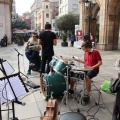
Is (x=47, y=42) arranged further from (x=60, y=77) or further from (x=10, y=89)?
(x=10, y=89)

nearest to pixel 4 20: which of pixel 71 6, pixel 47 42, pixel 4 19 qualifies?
pixel 4 19

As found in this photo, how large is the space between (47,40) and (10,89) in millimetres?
2786

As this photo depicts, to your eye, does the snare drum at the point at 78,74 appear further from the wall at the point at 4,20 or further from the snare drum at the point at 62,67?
the wall at the point at 4,20

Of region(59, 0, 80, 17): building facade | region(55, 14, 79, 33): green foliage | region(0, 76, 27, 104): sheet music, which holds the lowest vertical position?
region(0, 76, 27, 104): sheet music

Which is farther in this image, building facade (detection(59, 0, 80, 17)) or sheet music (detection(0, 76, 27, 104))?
building facade (detection(59, 0, 80, 17))

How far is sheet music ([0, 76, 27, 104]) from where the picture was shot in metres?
2.58

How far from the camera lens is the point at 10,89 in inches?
104

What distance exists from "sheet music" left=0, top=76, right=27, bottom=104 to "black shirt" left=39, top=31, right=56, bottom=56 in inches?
103

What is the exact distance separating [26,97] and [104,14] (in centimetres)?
1211

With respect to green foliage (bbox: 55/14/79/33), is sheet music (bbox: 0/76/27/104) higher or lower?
lower

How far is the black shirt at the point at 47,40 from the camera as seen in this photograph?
203 inches

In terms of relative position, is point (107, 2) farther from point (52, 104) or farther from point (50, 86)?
point (52, 104)

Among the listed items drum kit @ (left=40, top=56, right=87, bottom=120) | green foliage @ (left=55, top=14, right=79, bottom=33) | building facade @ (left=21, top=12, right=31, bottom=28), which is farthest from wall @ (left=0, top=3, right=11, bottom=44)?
building facade @ (left=21, top=12, right=31, bottom=28)

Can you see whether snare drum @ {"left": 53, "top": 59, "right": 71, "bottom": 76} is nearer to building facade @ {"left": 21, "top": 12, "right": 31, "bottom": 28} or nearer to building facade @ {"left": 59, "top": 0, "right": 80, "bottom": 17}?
building facade @ {"left": 59, "top": 0, "right": 80, "bottom": 17}
